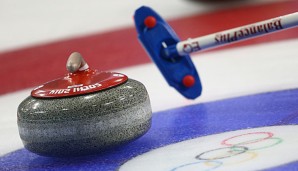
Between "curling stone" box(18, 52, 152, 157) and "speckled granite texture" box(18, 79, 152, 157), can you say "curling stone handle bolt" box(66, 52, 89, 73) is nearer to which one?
"curling stone" box(18, 52, 152, 157)

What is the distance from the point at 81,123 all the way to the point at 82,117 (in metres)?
0.03

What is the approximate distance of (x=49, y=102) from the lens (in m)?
3.07

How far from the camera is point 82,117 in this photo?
3.00 metres

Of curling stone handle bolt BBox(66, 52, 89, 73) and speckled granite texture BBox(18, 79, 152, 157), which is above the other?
curling stone handle bolt BBox(66, 52, 89, 73)

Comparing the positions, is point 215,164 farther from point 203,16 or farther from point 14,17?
point 14,17

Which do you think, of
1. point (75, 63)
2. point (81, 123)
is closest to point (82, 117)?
point (81, 123)

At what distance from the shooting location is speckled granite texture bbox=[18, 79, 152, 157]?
3010 mm

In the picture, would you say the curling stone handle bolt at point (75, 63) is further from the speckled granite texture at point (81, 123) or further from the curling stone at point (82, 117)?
the speckled granite texture at point (81, 123)

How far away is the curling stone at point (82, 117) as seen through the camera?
9.88ft

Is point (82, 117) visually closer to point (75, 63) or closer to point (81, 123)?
point (81, 123)

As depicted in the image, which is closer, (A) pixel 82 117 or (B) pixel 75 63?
(A) pixel 82 117

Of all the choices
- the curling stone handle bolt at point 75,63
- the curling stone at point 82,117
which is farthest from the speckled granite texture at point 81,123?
the curling stone handle bolt at point 75,63

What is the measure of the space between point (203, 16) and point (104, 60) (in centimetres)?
→ 203

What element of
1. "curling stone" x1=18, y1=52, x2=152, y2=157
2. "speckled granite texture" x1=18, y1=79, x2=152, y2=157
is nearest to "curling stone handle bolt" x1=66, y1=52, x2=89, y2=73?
"curling stone" x1=18, y1=52, x2=152, y2=157
